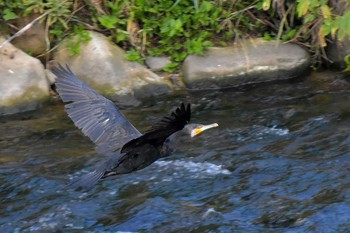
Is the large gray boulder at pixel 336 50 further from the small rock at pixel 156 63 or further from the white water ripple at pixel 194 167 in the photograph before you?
the white water ripple at pixel 194 167

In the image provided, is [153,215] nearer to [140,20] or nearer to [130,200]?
[130,200]

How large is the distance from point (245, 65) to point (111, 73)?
1.32 m

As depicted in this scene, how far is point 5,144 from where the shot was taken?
673 cm

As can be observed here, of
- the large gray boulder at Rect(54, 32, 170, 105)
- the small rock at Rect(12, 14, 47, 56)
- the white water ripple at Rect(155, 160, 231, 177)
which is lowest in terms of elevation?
the white water ripple at Rect(155, 160, 231, 177)

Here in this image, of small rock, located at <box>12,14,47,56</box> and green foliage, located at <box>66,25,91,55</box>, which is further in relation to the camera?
small rock, located at <box>12,14,47,56</box>

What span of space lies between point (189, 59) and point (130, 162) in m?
2.55

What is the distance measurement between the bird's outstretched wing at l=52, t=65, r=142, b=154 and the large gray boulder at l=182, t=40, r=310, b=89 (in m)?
2.09

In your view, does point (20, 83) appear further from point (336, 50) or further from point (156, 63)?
point (336, 50)

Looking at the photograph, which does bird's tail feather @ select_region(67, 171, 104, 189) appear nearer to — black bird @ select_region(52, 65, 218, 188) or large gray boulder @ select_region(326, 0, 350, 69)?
black bird @ select_region(52, 65, 218, 188)

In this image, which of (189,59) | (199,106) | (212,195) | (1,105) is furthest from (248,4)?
(212,195)

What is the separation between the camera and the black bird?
5.20m

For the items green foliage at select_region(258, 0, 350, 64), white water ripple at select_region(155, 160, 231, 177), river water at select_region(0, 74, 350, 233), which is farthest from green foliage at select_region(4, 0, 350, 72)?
white water ripple at select_region(155, 160, 231, 177)

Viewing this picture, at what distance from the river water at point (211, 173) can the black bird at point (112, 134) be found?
11.9 inches

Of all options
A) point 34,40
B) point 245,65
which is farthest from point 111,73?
point 245,65
